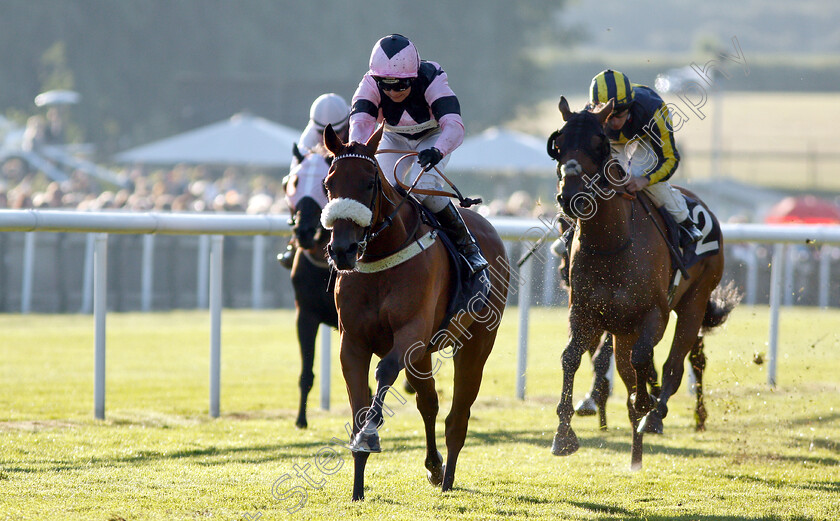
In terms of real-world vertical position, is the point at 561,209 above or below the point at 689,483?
above

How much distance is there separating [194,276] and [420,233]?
11.9m

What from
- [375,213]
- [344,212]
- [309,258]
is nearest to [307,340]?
[309,258]

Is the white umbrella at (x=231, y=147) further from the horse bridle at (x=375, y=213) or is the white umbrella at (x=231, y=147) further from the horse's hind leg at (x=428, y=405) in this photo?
the horse bridle at (x=375, y=213)

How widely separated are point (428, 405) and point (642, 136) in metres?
2.16

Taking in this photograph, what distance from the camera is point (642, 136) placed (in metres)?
6.76

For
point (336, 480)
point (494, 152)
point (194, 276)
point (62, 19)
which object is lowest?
point (336, 480)

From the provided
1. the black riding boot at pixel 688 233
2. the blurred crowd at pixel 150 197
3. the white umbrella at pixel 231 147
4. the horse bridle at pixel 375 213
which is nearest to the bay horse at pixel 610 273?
the black riding boot at pixel 688 233

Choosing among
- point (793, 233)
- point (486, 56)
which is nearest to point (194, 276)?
point (793, 233)

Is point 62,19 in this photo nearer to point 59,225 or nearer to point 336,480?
point 59,225

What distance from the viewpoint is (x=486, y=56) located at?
117ft

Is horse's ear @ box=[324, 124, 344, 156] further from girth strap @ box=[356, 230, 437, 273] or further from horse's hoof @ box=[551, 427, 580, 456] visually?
horse's hoof @ box=[551, 427, 580, 456]

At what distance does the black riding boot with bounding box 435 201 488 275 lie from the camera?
19.2ft

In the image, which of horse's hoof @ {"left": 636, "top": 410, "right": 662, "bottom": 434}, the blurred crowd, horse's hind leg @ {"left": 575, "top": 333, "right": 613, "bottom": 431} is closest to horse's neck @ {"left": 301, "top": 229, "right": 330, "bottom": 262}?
horse's hind leg @ {"left": 575, "top": 333, "right": 613, "bottom": 431}

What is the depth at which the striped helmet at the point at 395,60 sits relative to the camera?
571 centimetres
